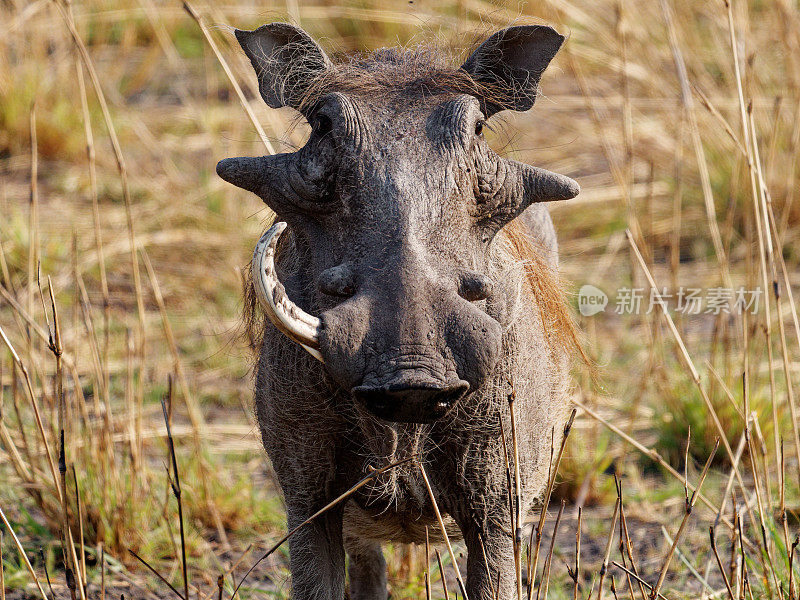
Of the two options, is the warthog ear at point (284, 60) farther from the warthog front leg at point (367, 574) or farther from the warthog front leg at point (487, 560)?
the warthog front leg at point (367, 574)

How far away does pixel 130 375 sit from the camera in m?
3.26

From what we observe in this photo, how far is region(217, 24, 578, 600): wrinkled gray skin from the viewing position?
5.41ft

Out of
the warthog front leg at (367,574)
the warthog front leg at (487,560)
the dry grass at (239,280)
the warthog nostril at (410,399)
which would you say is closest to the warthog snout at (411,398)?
the warthog nostril at (410,399)

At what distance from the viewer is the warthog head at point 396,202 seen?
5.37 ft

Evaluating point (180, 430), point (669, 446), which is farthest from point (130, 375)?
point (669, 446)

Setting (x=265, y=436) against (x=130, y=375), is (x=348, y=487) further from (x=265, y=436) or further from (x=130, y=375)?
(x=130, y=375)

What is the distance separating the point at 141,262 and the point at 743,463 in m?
3.22

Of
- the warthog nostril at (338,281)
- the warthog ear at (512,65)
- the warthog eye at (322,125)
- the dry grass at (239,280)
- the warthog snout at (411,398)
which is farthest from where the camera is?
the dry grass at (239,280)

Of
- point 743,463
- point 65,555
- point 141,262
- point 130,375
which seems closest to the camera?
point 65,555

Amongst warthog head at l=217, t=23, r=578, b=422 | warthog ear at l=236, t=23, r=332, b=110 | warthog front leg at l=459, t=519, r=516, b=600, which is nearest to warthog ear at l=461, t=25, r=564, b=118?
warthog head at l=217, t=23, r=578, b=422

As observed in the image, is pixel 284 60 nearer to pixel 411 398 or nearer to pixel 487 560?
pixel 411 398

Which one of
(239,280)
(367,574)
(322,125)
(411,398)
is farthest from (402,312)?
(239,280)

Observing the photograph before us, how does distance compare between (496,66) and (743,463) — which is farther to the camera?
(743,463)

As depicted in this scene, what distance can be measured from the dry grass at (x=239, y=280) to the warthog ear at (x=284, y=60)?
23 centimetres
